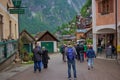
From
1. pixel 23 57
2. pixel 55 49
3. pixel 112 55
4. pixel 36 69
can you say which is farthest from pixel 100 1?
pixel 55 49

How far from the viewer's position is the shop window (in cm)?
3723

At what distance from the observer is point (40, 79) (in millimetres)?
17344

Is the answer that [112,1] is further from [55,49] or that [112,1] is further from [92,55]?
[55,49]

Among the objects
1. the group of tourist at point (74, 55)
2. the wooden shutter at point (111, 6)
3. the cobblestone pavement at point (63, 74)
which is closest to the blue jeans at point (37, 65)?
the cobblestone pavement at point (63, 74)

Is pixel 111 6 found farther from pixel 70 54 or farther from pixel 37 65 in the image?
pixel 70 54

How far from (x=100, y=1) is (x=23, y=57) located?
41.8 ft

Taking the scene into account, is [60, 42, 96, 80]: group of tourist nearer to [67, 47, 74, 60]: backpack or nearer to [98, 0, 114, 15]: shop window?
[67, 47, 74, 60]: backpack

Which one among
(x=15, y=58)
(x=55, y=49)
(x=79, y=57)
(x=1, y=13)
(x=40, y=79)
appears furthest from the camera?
(x=55, y=49)

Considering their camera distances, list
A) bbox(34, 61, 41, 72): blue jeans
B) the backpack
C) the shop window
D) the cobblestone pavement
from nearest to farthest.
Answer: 1. the backpack
2. the cobblestone pavement
3. bbox(34, 61, 41, 72): blue jeans
4. the shop window

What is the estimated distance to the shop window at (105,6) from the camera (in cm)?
3723

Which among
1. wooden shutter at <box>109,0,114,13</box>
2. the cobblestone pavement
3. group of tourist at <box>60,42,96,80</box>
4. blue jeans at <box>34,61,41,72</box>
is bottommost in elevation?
the cobblestone pavement

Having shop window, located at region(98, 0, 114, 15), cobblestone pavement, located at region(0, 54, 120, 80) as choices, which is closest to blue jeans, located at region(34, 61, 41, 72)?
cobblestone pavement, located at region(0, 54, 120, 80)

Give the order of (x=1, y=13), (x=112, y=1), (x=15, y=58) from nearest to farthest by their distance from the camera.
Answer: (x=1, y=13) → (x=15, y=58) → (x=112, y=1)

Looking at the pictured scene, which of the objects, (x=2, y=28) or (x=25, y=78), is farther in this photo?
(x=2, y=28)
